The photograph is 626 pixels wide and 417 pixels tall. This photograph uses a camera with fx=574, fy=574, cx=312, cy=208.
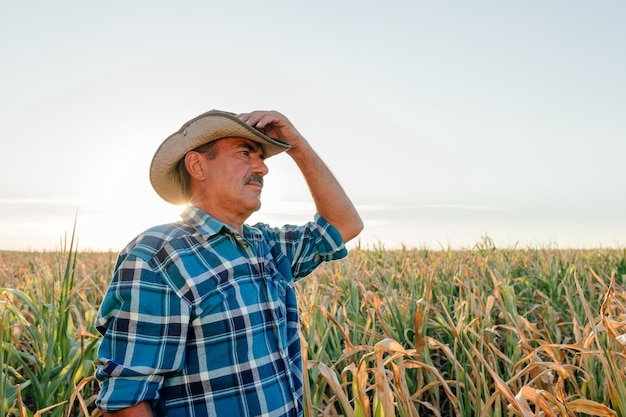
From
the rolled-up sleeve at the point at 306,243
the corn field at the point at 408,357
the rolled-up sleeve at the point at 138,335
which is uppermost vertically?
the rolled-up sleeve at the point at 306,243

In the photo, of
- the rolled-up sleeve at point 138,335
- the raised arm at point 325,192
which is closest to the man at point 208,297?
the rolled-up sleeve at point 138,335

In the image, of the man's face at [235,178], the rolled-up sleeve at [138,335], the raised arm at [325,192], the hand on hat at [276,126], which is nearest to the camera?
the rolled-up sleeve at [138,335]

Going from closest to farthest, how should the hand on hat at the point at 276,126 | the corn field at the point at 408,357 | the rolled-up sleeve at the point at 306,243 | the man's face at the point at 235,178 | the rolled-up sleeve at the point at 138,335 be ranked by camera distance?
the rolled-up sleeve at the point at 138,335, the corn field at the point at 408,357, the man's face at the point at 235,178, the hand on hat at the point at 276,126, the rolled-up sleeve at the point at 306,243

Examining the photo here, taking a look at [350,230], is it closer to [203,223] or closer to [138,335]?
[203,223]

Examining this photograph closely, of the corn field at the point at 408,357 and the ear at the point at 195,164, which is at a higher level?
the ear at the point at 195,164

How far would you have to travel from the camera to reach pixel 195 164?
257 cm

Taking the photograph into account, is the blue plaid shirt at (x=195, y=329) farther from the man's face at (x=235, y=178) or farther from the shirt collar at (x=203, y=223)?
the man's face at (x=235, y=178)

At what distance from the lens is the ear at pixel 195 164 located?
8.40 ft

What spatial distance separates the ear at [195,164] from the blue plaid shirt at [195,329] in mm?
189

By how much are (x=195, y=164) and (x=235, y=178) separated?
209 millimetres

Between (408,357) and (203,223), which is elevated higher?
(203,223)

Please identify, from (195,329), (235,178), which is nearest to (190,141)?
(235,178)

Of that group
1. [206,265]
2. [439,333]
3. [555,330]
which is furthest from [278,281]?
[555,330]

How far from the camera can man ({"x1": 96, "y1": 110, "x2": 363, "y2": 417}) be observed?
2025mm
